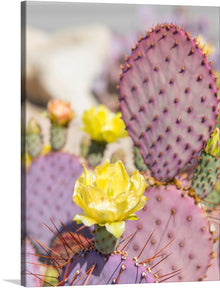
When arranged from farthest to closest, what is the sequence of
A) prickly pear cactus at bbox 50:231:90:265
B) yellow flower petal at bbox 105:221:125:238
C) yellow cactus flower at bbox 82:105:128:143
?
yellow cactus flower at bbox 82:105:128:143, prickly pear cactus at bbox 50:231:90:265, yellow flower petal at bbox 105:221:125:238

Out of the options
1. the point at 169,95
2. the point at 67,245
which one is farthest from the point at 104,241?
the point at 169,95

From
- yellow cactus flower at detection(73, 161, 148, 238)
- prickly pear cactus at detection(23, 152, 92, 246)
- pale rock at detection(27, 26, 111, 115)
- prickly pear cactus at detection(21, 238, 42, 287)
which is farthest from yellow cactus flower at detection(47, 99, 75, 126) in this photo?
pale rock at detection(27, 26, 111, 115)

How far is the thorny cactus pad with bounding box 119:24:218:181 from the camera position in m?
1.18

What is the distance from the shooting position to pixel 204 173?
1.24 meters

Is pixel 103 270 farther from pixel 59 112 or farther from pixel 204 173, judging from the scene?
pixel 59 112

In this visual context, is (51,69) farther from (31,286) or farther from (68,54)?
(31,286)

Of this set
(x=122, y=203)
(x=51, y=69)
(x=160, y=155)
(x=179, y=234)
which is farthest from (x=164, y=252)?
(x=51, y=69)

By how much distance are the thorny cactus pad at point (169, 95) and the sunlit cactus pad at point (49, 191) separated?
0.36 meters

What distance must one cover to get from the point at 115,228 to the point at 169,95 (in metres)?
0.39

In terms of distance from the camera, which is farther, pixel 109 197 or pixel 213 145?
pixel 213 145

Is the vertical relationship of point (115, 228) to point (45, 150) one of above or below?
below

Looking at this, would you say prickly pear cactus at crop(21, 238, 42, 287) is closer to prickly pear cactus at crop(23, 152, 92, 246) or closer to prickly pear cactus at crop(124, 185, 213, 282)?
prickly pear cactus at crop(23, 152, 92, 246)

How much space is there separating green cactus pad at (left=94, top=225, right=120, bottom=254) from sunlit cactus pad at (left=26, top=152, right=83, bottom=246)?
1.67ft

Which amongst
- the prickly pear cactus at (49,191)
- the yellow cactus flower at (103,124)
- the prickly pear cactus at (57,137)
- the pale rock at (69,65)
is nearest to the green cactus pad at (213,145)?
the yellow cactus flower at (103,124)
